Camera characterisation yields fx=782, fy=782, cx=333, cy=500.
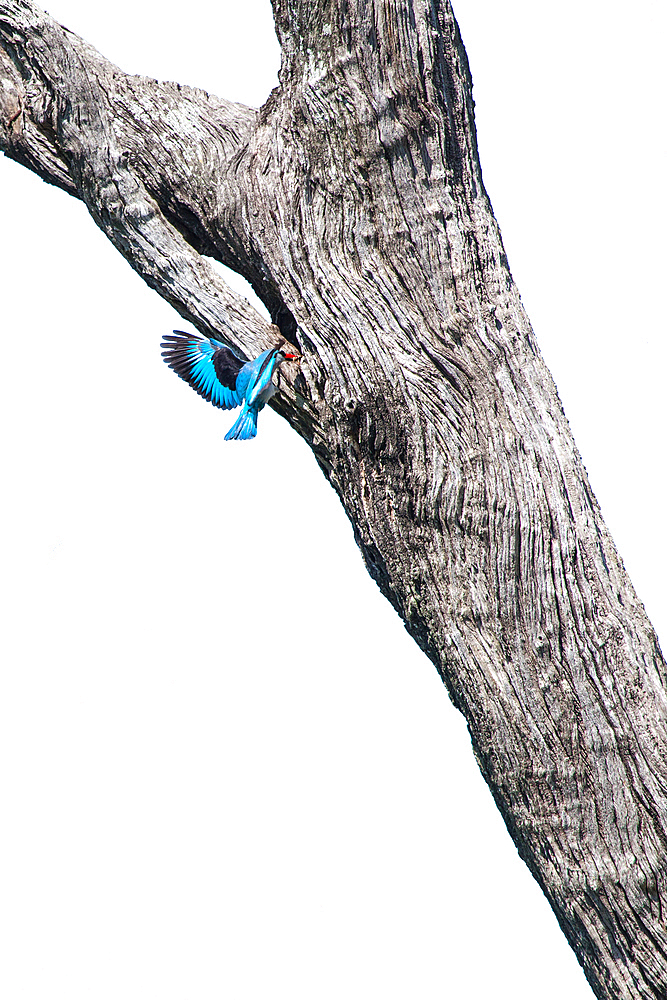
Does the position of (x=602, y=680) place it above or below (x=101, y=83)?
below

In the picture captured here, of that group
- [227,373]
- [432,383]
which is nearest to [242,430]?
[227,373]

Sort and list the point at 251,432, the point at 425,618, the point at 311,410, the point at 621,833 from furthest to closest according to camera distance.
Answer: the point at 251,432
the point at 311,410
the point at 425,618
the point at 621,833

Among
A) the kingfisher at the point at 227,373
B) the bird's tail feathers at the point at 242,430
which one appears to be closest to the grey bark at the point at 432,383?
the kingfisher at the point at 227,373

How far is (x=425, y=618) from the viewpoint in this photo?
2.46m

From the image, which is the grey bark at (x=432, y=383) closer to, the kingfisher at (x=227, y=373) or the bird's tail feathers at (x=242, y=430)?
the kingfisher at (x=227, y=373)

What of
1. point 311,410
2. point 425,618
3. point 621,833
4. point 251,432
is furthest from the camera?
point 251,432

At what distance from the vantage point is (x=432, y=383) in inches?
98.0

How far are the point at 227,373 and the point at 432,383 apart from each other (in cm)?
73

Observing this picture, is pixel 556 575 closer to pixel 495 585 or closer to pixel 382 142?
pixel 495 585

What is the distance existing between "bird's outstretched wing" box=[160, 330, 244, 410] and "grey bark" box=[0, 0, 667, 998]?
0.07m

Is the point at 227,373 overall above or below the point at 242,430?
above

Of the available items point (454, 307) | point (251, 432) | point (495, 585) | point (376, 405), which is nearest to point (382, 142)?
point (454, 307)

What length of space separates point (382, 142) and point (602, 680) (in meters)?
1.86

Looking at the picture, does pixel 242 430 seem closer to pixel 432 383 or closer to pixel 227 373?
pixel 227 373
